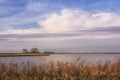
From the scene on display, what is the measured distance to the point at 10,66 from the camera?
18.0m

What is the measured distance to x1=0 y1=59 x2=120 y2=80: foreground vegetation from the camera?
56.5ft

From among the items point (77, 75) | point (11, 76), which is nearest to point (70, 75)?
point (77, 75)

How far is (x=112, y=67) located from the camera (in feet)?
58.8

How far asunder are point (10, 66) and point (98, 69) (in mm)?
4429

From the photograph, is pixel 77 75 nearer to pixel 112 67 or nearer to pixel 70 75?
pixel 70 75

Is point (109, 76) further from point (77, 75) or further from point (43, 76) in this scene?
point (43, 76)

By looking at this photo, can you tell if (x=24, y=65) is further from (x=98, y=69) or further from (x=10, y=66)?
(x=98, y=69)

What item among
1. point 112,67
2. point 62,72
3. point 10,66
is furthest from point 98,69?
point 10,66

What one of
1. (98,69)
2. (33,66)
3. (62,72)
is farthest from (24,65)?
(98,69)

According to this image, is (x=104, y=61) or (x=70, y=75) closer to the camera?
(x=70, y=75)

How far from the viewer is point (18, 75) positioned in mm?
17562

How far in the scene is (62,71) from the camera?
1770 centimetres

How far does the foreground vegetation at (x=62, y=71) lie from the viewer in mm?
17234

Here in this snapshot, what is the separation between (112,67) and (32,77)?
4.05 m
